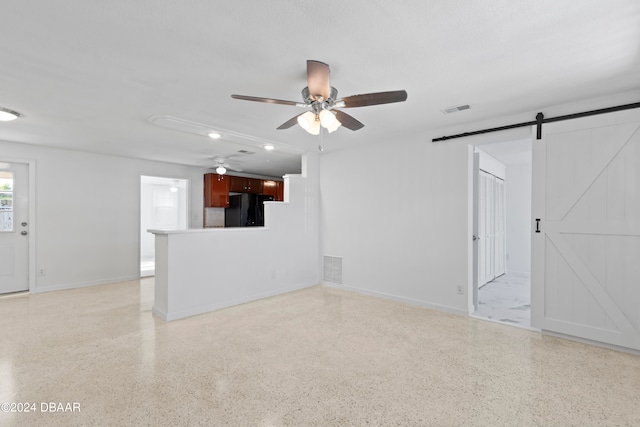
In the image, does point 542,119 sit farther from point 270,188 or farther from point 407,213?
point 270,188

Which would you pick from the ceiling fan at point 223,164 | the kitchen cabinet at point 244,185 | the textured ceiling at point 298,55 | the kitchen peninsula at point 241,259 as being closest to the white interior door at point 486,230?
the textured ceiling at point 298,55

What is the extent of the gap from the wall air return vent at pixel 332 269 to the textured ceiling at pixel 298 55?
2560 mm

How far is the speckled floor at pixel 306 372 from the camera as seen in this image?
193 centimetres

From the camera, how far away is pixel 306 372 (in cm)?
244

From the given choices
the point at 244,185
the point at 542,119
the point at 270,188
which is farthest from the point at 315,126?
the point at 270,188

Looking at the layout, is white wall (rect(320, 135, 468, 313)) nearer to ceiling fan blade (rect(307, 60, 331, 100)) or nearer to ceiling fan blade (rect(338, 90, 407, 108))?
ceiling fan blade (rect(338, 90, 407, 108))

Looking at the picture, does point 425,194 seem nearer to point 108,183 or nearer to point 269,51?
point 269,51

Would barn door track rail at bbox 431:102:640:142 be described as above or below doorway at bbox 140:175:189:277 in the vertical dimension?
above

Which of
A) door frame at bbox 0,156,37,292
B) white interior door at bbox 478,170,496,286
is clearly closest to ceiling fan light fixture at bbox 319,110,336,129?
white interior door at bbox 478,170,496,286

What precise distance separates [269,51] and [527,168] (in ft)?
20.9

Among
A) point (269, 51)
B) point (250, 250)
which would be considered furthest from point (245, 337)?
point (269, 51)

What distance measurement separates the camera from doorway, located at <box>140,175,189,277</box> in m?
8.19

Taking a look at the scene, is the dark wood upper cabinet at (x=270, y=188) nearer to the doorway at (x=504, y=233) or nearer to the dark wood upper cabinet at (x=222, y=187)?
the dark wood upper cabinet at (x=222, y=187)

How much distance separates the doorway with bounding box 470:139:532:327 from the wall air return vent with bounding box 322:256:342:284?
207cm
